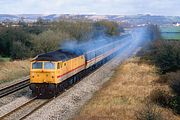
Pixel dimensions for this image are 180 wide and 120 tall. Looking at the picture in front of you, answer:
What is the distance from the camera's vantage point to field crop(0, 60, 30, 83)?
36.4m

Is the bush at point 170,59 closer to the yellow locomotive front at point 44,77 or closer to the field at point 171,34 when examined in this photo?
the yellow locomotive front at point 44,77

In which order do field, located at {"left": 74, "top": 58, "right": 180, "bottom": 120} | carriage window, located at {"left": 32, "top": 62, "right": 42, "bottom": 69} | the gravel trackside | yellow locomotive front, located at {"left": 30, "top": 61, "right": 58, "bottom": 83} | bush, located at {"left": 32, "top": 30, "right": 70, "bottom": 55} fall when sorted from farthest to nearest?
bush, located at {"left": 32, "top": 30, "right": 70, "bottom": 55}, carriage window, located at {"left": 32, "top": 62, "right": 42, "bottom": 69}, yellow locomotive front, located at {"left": 30, "top": 61, "right": 58, "bottom": 83}, the gravel trackside, field, located at {"left": 74, "top": 58, "right": 180, "bottom": 120}

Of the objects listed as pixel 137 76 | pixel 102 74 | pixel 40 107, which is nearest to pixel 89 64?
pixel 102 74

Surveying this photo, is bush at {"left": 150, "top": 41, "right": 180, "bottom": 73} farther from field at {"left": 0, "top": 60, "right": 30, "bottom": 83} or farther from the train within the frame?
field at {"left": 0, "top": 60, "right": 30, "bottom": 83}

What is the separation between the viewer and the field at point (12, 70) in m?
36.4

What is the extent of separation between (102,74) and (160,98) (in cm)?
1668

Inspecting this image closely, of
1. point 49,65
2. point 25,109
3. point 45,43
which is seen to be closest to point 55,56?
point 49,65

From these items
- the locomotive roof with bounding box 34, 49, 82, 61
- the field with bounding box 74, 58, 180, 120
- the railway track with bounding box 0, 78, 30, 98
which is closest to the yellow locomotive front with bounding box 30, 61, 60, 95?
the locomotive roof with bounding box 34, 49, 82, 61

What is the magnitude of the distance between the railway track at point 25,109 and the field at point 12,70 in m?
11.2

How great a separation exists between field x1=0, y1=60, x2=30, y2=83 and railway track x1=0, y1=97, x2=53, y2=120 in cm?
1121

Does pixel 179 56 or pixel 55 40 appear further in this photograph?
pixel 55 40

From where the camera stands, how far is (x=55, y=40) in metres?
54.1

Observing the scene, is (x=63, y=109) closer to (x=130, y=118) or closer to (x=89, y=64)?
(x=130, y=118)

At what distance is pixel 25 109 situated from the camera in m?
21.6
